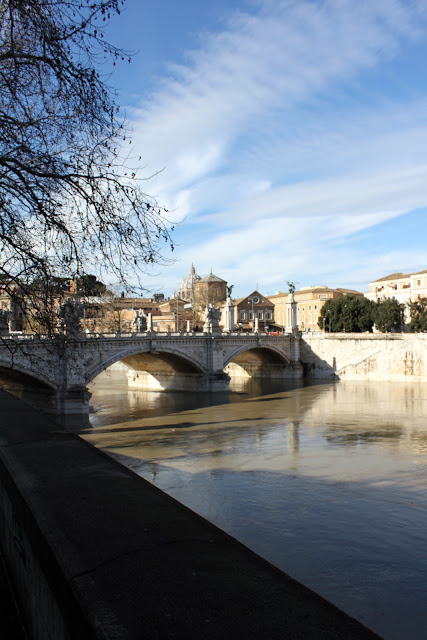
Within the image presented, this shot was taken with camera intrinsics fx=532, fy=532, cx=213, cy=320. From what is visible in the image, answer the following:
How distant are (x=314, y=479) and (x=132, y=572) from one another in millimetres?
13733

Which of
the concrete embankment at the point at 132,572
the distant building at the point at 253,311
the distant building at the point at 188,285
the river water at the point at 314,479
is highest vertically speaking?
the distant building at the point at 188,285

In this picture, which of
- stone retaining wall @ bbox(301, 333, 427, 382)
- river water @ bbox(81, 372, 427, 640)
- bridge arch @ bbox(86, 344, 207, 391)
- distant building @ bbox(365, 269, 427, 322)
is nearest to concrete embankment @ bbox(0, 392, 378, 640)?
river water @ bbox(81, 372, 427, 640)

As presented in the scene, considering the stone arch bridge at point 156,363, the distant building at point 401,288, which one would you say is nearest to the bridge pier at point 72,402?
the stone arch bridge at point 156,363

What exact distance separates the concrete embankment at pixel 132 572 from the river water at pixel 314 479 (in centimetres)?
602

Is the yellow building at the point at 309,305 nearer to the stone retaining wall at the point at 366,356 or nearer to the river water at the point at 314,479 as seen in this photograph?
the stone retaining wall at the point at 366,356

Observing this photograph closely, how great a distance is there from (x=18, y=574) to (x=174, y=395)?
36111 millimetres

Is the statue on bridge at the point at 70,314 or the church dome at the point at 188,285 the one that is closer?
the statue on bridge at the point at 70,314

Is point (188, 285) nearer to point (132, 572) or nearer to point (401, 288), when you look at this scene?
point (401, 288)

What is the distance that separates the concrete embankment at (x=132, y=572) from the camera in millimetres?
1960

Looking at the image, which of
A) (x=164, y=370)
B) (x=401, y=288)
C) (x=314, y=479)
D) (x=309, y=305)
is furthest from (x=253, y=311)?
(x=314, y=479)

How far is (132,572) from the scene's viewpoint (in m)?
2.31

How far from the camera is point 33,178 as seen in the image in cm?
657

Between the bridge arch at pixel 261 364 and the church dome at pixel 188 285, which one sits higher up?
the church dome at pixel 188 285

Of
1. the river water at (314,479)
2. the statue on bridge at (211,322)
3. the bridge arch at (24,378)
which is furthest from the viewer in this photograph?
the statue on bridge at (211,322)
